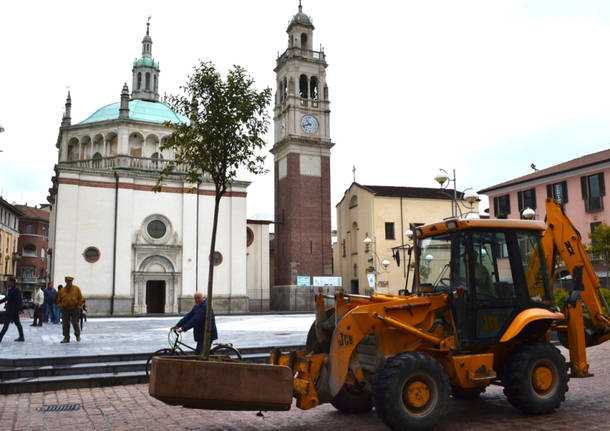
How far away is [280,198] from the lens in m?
44.1

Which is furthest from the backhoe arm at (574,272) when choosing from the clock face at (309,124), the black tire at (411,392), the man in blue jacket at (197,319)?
the clock face at (309,124)

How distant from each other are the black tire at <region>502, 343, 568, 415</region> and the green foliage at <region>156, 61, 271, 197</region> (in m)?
5.05

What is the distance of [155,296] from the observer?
36.6 m

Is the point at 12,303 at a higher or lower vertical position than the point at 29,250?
lower

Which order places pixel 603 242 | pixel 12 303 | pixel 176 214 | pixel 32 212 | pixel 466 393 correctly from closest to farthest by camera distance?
pixel 466 393 < pixel 12 303 < pixel 603 242 < pixel 176 214 < pixel 32 212

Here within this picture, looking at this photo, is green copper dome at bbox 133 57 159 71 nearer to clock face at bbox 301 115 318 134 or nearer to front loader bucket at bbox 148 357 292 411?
clock face at bbox 301 115 318 134

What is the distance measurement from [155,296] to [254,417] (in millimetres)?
31756

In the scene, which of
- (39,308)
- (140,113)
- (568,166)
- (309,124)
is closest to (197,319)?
(39,308)

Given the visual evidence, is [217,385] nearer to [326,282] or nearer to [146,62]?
[326,282]

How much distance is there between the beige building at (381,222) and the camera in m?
43.8

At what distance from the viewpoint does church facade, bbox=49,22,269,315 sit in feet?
111

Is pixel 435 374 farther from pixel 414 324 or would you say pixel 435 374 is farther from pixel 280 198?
pixel 280 198

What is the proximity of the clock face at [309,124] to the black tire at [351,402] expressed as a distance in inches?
1505

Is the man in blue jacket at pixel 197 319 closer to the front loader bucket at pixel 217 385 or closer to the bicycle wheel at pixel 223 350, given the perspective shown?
the bicycle wheel at pixel 223 350
